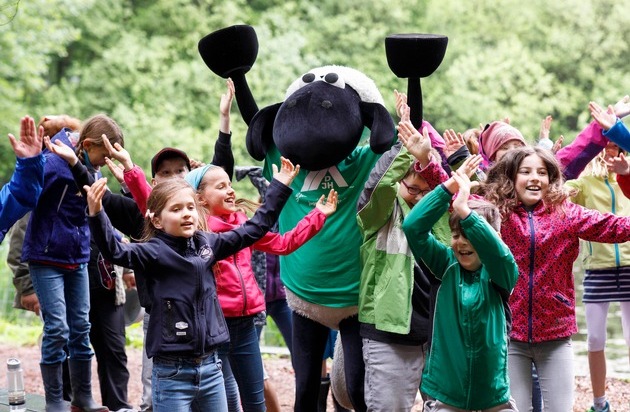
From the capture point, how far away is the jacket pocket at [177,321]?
3674mm

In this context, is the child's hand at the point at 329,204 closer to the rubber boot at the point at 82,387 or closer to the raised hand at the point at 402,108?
the raised hand at the point at 402,108

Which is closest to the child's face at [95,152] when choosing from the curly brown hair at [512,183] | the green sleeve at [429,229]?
the green sleeve at [429,229]

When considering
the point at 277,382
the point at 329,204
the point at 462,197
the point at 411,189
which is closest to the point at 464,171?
the point at 462,197

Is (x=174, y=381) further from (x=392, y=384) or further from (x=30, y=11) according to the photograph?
(x=30, y=11)

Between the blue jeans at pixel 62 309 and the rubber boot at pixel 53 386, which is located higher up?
the blue jeans at pixel 62 309

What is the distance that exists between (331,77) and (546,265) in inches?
54.1

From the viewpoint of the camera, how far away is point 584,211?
13.8 ft

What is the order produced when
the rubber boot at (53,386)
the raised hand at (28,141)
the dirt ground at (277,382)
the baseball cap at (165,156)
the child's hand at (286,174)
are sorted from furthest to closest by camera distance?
Answer: the dirt ground at (277,382)
the rubber boot at (53,386)
the baseball cap at (165,156)
the raised hand at (28,141)
the child's hand at (286,174)

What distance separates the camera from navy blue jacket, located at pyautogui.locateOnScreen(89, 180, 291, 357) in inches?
144

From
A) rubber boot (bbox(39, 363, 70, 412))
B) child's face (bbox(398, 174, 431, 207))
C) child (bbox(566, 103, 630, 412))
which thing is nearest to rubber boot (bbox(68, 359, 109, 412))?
rubber boot (bbox(39, 363, 70, 412))

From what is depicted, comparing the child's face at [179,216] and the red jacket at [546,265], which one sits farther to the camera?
the red jacket at [546,265]

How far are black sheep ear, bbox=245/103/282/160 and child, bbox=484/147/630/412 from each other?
4.02 ft

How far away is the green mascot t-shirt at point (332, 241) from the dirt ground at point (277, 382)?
1881 millimetres

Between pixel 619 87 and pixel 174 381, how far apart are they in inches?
750
